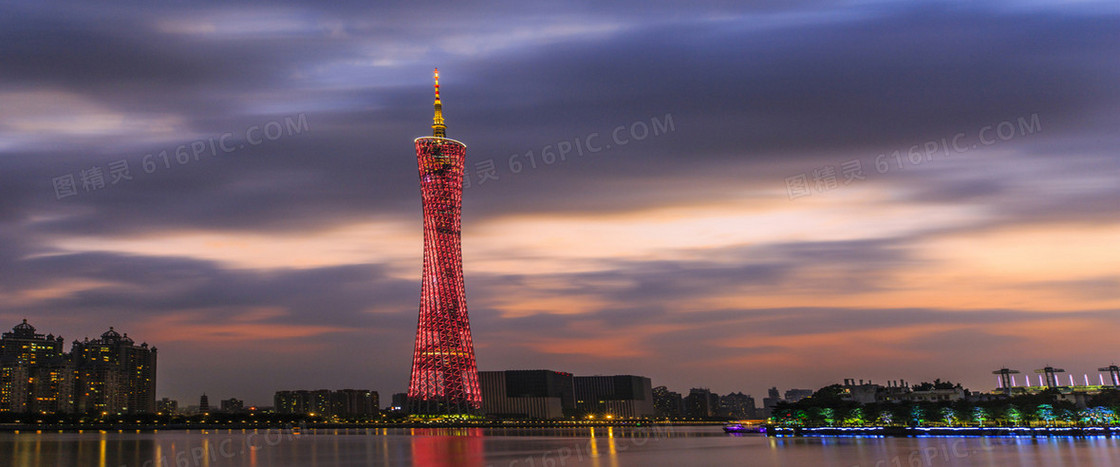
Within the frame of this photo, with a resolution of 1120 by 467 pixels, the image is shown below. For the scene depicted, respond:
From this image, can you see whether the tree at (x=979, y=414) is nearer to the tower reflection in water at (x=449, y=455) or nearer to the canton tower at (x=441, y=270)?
the tower reflection in water at (x=449, y=455)

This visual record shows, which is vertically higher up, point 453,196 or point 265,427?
point 453,196

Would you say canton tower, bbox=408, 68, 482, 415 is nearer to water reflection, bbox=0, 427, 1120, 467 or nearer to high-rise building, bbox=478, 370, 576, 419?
water reflection, bbox=0, 427, 1120, 467

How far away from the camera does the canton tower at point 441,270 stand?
9875cm

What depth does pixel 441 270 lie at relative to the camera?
98875mm

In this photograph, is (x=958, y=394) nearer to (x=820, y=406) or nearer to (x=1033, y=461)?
(x=820, y=406)

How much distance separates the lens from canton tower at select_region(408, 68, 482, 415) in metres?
98.8

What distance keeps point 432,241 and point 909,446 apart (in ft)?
168

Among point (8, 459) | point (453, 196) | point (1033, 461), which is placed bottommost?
point (1033, 461)

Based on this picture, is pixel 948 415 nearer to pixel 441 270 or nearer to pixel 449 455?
pixel 449 455

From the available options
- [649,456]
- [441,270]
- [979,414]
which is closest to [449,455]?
[649,456]

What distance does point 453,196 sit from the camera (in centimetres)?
9981

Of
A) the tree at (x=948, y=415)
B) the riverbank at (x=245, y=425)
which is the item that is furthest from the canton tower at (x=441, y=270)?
the tree at (x=948, y=415)

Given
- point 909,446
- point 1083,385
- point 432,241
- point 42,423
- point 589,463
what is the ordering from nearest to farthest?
point 589,463 → point 909,446 → point 432,241 → point 1083,385 → point 42,423

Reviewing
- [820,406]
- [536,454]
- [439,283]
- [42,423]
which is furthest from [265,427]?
[536,454]
